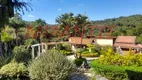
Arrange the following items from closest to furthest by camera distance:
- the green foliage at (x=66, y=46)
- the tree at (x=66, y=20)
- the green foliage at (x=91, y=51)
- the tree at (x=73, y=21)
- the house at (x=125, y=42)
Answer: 1. the green foliage at (x=91, y=51)
2. the house at (x=125, y=42)
3. the green foliage at (x=66, y=46)
4. the tree at (x=73, y=21)
5. the tree at (x=66, y=20)

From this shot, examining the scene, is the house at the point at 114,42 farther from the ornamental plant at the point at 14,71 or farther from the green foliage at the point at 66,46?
the ornamental plant at the point at 14,71

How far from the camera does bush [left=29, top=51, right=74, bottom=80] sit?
7590 millimetres

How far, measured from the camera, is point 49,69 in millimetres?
7609

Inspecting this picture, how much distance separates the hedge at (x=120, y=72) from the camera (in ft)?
29.2

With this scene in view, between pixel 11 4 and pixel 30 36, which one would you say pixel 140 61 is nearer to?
pixel 11 4

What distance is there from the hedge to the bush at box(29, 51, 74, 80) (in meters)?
2.60

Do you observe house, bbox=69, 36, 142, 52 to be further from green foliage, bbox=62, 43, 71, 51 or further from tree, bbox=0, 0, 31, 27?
tree, bbox=0, 0, 31, 27

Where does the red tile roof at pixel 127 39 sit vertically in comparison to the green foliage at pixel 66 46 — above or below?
above

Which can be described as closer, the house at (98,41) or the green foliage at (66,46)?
the green foliage at (66,46)

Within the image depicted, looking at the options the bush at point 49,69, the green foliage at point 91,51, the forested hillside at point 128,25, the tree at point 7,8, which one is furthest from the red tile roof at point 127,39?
the tree at point 7,8

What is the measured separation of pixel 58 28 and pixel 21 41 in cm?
950

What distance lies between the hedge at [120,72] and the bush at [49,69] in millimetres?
2596

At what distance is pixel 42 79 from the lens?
7762 millimetres

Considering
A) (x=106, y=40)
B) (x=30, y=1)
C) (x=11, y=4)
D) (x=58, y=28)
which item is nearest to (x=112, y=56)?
(x=30, y=1)
